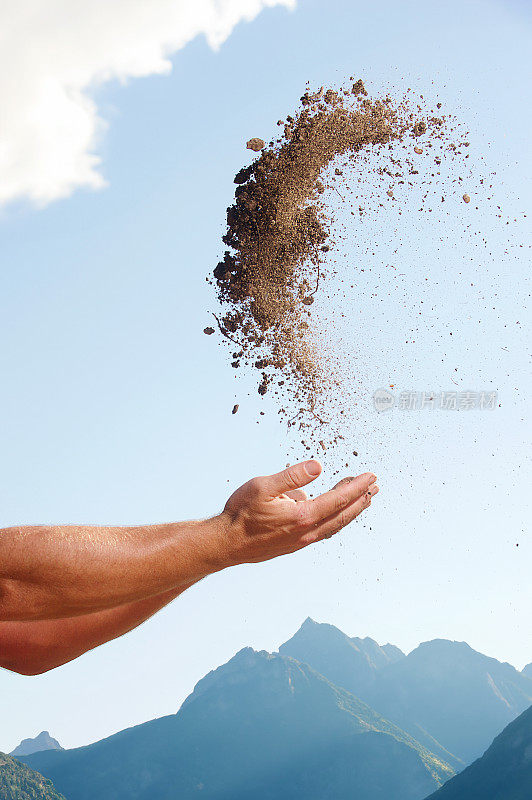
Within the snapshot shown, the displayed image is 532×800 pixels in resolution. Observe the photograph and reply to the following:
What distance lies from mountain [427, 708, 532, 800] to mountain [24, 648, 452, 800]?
26471 millimetres

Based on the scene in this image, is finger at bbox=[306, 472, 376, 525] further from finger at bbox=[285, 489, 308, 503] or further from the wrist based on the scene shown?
the wrist

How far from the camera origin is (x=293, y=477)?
231 cm

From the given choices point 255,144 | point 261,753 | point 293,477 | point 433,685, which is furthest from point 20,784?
point 433,685

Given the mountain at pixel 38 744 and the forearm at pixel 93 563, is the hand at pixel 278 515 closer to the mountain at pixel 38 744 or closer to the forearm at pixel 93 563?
the forearm at pixel 93 563

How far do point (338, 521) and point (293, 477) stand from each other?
35cm

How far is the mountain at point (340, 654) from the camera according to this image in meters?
140

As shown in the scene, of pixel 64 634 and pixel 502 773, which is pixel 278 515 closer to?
pixel 64 634

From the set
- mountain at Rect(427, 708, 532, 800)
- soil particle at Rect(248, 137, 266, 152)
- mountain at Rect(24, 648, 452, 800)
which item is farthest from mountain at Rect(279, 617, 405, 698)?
soil particle at Rect(248, 137, 266, 152)

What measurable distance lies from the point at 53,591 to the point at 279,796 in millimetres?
105644

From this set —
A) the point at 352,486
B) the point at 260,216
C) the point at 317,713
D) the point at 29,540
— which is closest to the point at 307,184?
the point at 260,216

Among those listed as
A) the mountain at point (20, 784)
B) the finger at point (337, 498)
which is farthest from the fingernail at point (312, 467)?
the mountain at point (20, 784)

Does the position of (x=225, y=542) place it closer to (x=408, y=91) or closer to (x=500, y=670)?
(x=408, y=91)

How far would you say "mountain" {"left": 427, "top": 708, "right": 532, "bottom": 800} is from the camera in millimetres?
57156

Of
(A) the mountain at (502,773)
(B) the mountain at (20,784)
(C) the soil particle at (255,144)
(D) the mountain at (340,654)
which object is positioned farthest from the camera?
(D) the mountain at (340,654)
